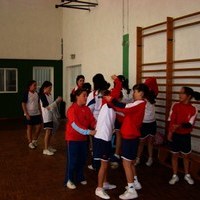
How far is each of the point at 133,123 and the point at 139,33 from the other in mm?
3077

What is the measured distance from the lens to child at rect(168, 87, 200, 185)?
399 centimetres

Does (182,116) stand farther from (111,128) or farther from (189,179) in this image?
(111,128)

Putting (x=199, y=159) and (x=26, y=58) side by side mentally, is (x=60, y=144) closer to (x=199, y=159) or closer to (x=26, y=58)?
(x=199, y=159)

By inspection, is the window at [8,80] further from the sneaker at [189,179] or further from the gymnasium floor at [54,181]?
the sneaker at [189,179]

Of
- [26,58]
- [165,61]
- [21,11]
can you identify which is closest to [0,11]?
[21,11]

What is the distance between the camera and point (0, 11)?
10.3 metres

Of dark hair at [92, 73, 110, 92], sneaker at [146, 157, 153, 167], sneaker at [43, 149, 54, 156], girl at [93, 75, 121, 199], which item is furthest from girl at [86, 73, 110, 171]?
sneaker at [43, 149, 54, 156]

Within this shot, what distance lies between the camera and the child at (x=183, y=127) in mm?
3990

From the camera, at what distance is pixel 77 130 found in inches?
143

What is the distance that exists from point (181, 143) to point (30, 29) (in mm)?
8148

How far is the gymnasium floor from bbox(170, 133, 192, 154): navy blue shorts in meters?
0.47

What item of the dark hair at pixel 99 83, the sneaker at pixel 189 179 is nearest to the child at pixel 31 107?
the dark hair at pixel 99 83

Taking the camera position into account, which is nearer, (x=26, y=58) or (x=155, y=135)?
(x=155, y=135)

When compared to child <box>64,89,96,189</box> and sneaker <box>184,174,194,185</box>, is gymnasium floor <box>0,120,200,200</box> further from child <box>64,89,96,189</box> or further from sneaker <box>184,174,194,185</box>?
child <box>64,89,96,189</box>
